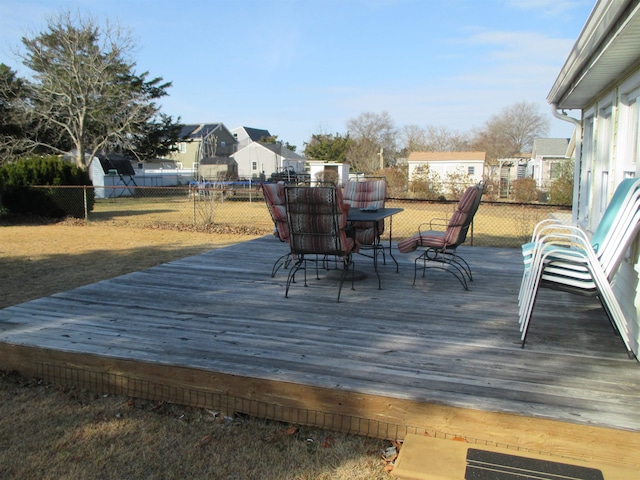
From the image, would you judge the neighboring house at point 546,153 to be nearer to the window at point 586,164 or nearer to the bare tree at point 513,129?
the bare tree at point 513,129

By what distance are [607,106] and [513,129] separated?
43430 millimetres

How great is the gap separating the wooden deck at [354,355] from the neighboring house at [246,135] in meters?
48.2

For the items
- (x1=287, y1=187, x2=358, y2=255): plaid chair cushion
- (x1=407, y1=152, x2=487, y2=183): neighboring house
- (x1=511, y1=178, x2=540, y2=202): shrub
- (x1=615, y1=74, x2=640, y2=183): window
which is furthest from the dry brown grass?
(x1=407, y1=152, x2=487, y2=183): neighboring house

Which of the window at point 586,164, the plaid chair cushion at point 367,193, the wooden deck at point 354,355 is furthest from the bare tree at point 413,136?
the wooden deck at point 354,355

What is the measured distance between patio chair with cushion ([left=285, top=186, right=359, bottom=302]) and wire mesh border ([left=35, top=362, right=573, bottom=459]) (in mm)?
1563

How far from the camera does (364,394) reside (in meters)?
2.28

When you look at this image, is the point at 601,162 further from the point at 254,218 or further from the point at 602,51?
the point at 254,218

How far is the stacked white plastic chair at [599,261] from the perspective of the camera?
104 inches

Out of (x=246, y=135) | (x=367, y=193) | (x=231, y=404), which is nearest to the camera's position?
(x=231, y=404)

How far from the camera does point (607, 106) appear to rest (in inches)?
199

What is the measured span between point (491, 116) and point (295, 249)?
45.8m

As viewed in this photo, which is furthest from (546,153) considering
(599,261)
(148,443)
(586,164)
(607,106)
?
(148,443)

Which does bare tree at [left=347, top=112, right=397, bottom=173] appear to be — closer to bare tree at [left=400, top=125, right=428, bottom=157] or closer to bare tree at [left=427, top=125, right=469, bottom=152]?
bare tree at [left=400, top=125, right=428, bottom=157]

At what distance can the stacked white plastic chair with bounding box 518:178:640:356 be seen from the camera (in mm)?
2629
